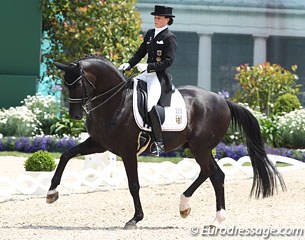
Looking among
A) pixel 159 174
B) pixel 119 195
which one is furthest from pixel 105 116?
pixel 159 174

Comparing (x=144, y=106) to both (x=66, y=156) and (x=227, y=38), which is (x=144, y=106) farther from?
(x=227, y=38)

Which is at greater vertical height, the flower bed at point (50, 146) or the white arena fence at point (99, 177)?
the white arena fence at point (99, 177)

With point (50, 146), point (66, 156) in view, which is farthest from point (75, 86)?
point (50, 146)

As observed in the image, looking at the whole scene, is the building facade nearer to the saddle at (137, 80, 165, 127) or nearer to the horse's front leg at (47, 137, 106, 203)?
the saddle at (137, 80, 165, 127)

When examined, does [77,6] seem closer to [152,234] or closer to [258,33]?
[258,33]

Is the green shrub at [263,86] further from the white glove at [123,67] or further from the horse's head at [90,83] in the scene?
the horse's head at [90,83]

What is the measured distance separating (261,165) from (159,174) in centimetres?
406

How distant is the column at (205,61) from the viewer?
87.2 ft

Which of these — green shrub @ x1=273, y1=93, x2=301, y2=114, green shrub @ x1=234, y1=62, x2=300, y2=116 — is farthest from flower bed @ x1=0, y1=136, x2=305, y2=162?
green shrub @ x1=234, y1=62, x2=300, y2=116

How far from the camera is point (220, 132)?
10.2 m

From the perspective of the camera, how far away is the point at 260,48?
87.9 ft

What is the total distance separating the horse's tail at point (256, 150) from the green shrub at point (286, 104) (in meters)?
12.1

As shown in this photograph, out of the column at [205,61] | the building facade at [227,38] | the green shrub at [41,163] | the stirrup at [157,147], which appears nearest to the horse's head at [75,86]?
the stirrup at [157,147]

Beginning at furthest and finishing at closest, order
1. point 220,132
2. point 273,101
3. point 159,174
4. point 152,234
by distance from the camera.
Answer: point 273,101 → point 159,174 → point 220,132 → point 152,234
